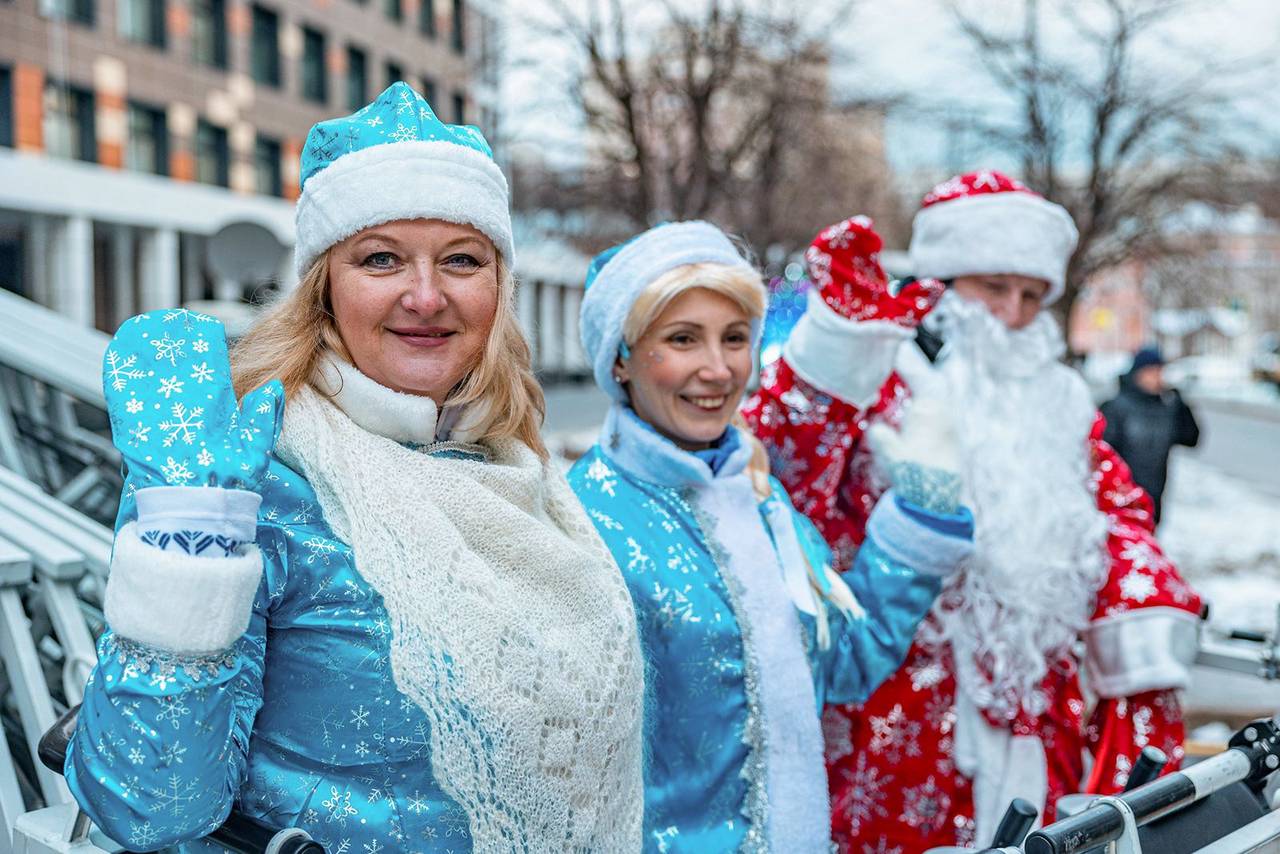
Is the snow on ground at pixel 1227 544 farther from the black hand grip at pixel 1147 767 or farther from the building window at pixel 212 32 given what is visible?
the building window at pixel 212 32

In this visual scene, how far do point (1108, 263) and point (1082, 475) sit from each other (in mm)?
8208

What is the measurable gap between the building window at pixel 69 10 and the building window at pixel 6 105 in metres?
1.24

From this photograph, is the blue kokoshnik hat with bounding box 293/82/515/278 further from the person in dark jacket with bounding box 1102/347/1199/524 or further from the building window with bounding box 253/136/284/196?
the building window with bounding box 253/136/284/196

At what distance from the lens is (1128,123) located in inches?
350

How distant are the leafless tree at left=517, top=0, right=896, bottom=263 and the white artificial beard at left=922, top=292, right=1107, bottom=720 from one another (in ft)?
18.3

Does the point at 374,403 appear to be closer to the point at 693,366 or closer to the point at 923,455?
the point at 693,366

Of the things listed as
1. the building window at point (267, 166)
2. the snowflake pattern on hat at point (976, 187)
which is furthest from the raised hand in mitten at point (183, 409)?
the building window at point (267, 166)

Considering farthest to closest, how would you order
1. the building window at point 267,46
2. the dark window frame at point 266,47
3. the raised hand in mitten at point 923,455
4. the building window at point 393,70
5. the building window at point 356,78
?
the building window at point 393,70, the building window at point 356,78, the building window at point 267,46, the dark window frame at point 266,47, the raised hand in mitten at point 923,455

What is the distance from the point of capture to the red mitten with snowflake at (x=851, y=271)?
2.43 meters

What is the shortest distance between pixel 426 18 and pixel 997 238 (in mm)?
28379

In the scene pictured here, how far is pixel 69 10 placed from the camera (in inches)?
689

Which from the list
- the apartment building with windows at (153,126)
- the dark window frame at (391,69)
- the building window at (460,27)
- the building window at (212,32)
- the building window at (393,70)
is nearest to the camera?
the building window at (460,27)

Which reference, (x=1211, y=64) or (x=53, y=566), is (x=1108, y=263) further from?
(x=53, y=566)

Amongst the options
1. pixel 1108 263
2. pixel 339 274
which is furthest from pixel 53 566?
pixel 1108 263
